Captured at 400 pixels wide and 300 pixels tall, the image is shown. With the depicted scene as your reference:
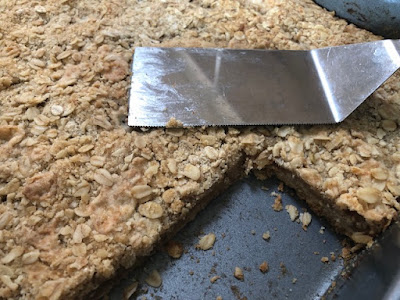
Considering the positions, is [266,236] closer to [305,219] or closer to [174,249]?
[305,219]

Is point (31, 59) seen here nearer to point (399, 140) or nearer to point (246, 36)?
point (246, 36)

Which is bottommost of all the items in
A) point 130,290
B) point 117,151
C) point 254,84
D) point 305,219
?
point 130,290

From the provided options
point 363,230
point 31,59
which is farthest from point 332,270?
point 31,59

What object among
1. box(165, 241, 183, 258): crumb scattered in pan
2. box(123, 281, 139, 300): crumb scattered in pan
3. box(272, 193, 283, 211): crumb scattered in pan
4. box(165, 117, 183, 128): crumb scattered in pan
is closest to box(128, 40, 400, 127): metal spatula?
box(165, 117, 183, 128): crumb scattered in pan

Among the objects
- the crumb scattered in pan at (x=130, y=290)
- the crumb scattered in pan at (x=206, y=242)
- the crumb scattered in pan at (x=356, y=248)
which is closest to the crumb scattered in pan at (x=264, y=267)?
the crumb scattered in pan at (x=206, y=242)

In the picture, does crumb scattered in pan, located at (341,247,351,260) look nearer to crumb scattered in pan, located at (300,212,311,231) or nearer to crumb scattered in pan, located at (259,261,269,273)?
crumb scattered in pan, located at (300,212,311,231)

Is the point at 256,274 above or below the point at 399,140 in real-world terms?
below

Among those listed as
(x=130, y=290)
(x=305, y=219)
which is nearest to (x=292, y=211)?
(x=305, y=219)
